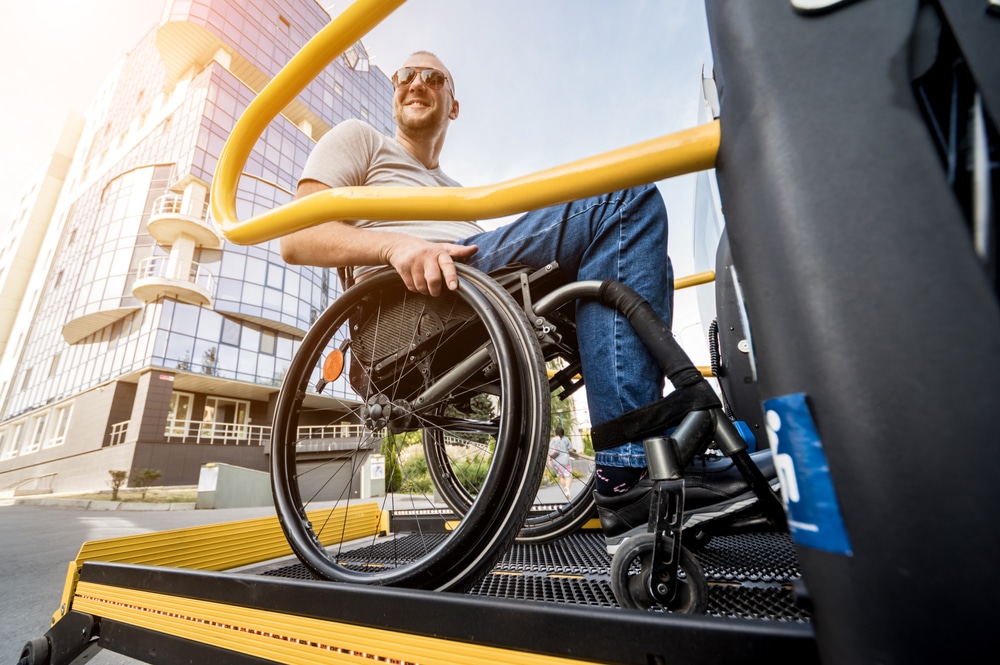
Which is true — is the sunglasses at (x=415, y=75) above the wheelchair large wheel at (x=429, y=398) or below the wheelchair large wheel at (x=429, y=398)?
above

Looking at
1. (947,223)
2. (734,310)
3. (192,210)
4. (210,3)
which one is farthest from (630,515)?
(210,3)

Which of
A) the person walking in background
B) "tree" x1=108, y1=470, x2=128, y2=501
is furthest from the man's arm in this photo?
"tree" x1=108, y1=470, x2=128, y2=501

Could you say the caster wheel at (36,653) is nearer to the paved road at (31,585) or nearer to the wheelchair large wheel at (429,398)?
the paved road at (31,585)

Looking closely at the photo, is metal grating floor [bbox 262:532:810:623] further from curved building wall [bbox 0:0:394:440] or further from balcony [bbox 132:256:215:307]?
balcony [bbox 132:256:215:307]

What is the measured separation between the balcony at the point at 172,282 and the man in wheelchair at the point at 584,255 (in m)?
15.8

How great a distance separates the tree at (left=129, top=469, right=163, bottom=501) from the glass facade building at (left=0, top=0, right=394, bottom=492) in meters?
0.52

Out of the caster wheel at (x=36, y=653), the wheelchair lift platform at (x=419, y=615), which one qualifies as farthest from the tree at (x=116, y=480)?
the wheelchair lift platform at (x=419, y=615)

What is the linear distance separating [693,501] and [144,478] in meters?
14.0

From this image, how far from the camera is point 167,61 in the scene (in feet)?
64.5

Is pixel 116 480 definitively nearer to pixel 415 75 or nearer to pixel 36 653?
pixel 36 653

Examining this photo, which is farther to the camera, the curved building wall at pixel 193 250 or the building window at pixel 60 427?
the building window at pixel 60 427

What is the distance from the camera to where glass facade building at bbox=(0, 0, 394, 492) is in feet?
43.8

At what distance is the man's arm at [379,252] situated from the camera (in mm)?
966

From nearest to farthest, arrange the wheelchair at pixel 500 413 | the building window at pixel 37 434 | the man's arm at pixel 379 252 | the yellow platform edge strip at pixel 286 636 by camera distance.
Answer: the yellow platform edge strip at pixel 286 636
the wheelchair at pixel 500 413
the man's arm at pixel 379 252
the building window at pixel 37 434
